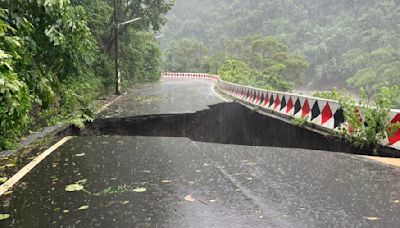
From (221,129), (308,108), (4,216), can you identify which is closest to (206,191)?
(4,216)

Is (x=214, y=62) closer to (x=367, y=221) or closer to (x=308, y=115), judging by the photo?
(x=308, y=115)

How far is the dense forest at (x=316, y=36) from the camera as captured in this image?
201 ft

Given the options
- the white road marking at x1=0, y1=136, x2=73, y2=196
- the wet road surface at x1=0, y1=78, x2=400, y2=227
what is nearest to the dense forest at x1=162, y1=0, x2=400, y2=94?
the white road marking at x1=0, y1=136, x2=73, y2=196

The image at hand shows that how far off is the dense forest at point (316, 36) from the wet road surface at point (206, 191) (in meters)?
37.8

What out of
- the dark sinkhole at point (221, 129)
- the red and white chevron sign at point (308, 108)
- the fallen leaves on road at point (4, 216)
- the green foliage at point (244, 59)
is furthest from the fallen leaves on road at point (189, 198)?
the green foliage at point (244, 59)

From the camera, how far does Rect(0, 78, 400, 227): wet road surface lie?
4195mm

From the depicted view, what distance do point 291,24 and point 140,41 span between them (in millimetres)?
67389

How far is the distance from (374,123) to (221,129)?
749cm

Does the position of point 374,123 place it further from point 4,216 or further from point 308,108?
point 4,216

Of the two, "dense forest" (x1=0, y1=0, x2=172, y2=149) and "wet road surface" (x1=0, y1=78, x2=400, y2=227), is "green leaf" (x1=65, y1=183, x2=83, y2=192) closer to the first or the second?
"wet road surface" (x1=0, y1=78, x2=400, y2=227)

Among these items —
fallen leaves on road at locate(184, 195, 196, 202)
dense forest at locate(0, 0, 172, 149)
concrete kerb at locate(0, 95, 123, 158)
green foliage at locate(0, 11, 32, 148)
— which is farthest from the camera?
concrete kerb at locate(0, 95, 123, 158)

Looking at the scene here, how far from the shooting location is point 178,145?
8.49m

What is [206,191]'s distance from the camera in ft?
16.9

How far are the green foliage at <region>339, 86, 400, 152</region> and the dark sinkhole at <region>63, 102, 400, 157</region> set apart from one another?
20.6 inches
